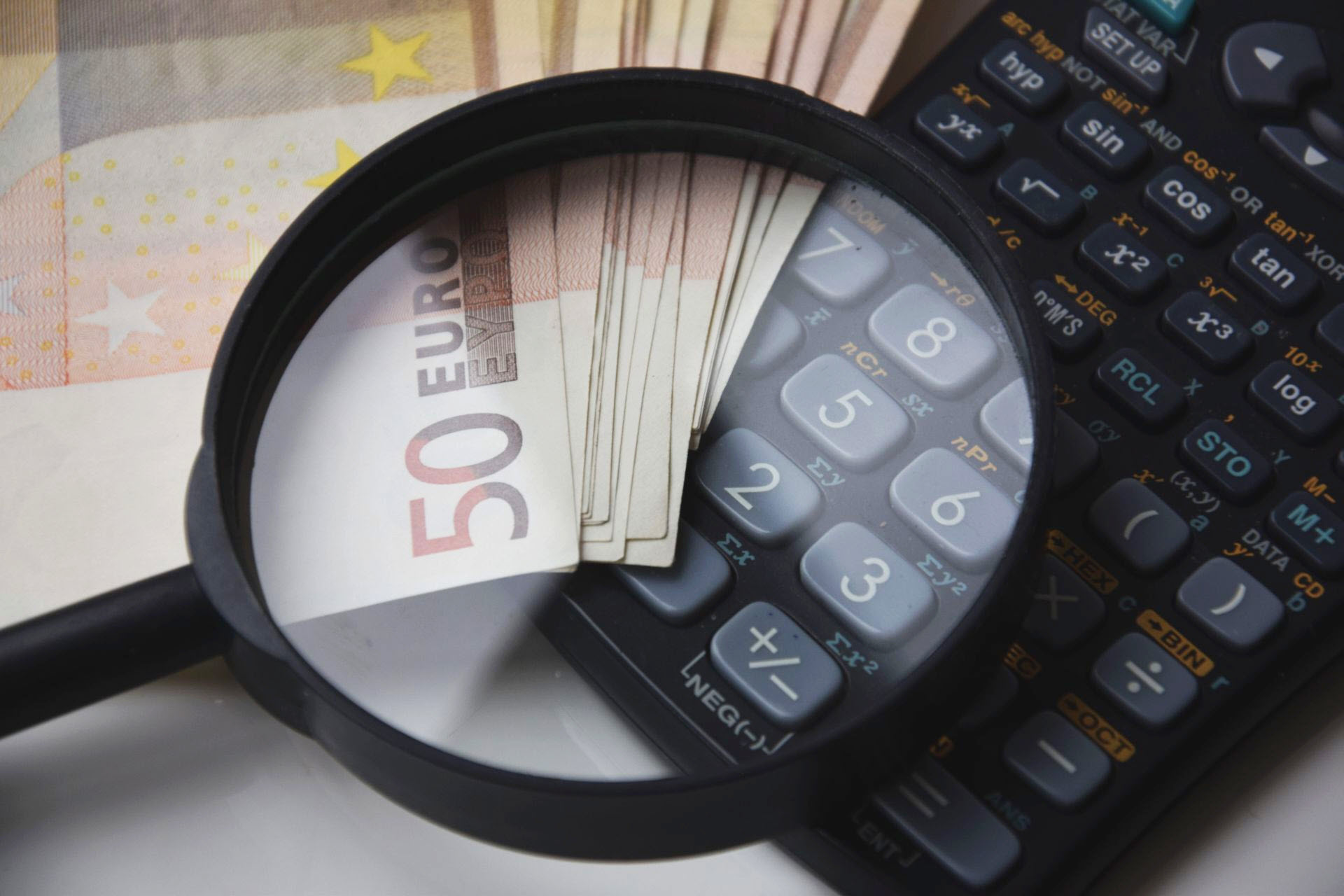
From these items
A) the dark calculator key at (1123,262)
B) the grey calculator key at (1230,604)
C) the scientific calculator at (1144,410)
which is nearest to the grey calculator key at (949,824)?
the scientific calculator at (1144,410)

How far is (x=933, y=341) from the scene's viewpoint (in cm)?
52

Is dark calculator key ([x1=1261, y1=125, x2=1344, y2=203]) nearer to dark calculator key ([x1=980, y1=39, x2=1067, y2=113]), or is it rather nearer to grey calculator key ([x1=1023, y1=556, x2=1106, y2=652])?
dark calculator key ([x1=980, y1=39, x2=1067, y2=113])

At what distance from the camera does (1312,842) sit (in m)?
0.50

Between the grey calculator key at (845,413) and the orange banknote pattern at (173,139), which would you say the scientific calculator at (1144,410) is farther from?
the orange banknote pattern at (173,139)

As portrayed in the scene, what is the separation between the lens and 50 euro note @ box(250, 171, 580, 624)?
492mm

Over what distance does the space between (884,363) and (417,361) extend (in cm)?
18

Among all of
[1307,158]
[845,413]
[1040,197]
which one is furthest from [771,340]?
[1307,158]

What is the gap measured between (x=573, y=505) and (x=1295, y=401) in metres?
0.29

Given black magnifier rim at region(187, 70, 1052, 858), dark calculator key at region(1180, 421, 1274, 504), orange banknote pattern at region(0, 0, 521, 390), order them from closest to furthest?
black magnifier rim at region(187, 70, 1052, 858), dark calculator key at region(1180, 421, 1274, 504), orange banknote pattern at region(0, 0, 521, 390)

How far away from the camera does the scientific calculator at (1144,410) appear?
48 centimetres

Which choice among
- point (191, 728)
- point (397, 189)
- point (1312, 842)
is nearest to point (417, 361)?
point (397, 189)

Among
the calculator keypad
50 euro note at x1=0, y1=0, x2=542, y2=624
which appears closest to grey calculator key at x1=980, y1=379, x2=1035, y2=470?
the calculator keypad

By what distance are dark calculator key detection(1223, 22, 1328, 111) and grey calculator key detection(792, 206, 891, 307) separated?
0.20m

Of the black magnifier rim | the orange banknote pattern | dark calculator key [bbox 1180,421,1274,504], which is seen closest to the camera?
the black magnifier rim
